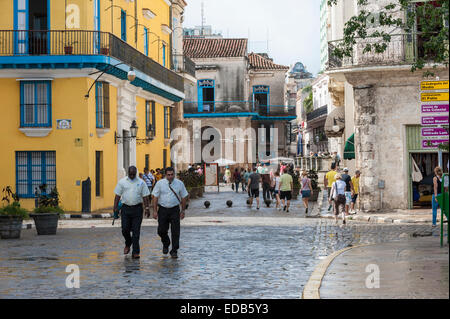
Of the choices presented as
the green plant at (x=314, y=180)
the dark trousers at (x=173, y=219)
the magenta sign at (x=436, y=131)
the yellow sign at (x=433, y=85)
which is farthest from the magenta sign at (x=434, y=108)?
the green plant at (x=314, y=180)

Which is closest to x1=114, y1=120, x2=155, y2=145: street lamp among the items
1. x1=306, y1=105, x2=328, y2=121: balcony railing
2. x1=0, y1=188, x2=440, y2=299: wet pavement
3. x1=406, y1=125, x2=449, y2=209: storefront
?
x1=0, y1=188, x2=440, y2=299: wet pavement

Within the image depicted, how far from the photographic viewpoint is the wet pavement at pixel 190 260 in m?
9.94

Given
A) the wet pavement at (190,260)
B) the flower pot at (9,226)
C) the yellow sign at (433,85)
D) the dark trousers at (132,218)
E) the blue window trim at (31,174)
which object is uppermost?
the yellow sign at (433,85)

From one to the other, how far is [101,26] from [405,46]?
10.9 m

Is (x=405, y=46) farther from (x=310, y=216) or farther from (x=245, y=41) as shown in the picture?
(x=245, y=41)

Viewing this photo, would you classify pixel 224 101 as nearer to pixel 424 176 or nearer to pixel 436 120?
pixel 424 176

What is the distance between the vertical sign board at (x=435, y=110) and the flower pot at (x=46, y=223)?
9722 millimetres

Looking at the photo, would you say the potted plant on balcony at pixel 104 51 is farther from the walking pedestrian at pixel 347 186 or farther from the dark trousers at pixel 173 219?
the dark trousers at pixel 173 219

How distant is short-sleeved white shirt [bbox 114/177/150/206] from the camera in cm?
1368

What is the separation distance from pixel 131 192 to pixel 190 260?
1.61 m

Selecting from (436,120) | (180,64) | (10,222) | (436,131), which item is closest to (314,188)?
(180,64)

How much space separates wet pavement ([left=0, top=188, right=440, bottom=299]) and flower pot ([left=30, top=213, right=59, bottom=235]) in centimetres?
34

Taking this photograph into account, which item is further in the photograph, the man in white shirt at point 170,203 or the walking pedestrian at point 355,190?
the walking pedestrian at point 355,190

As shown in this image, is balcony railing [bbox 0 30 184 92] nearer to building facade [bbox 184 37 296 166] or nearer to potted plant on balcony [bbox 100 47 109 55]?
potted plant on balcony [bbox 100 47 109 55]
